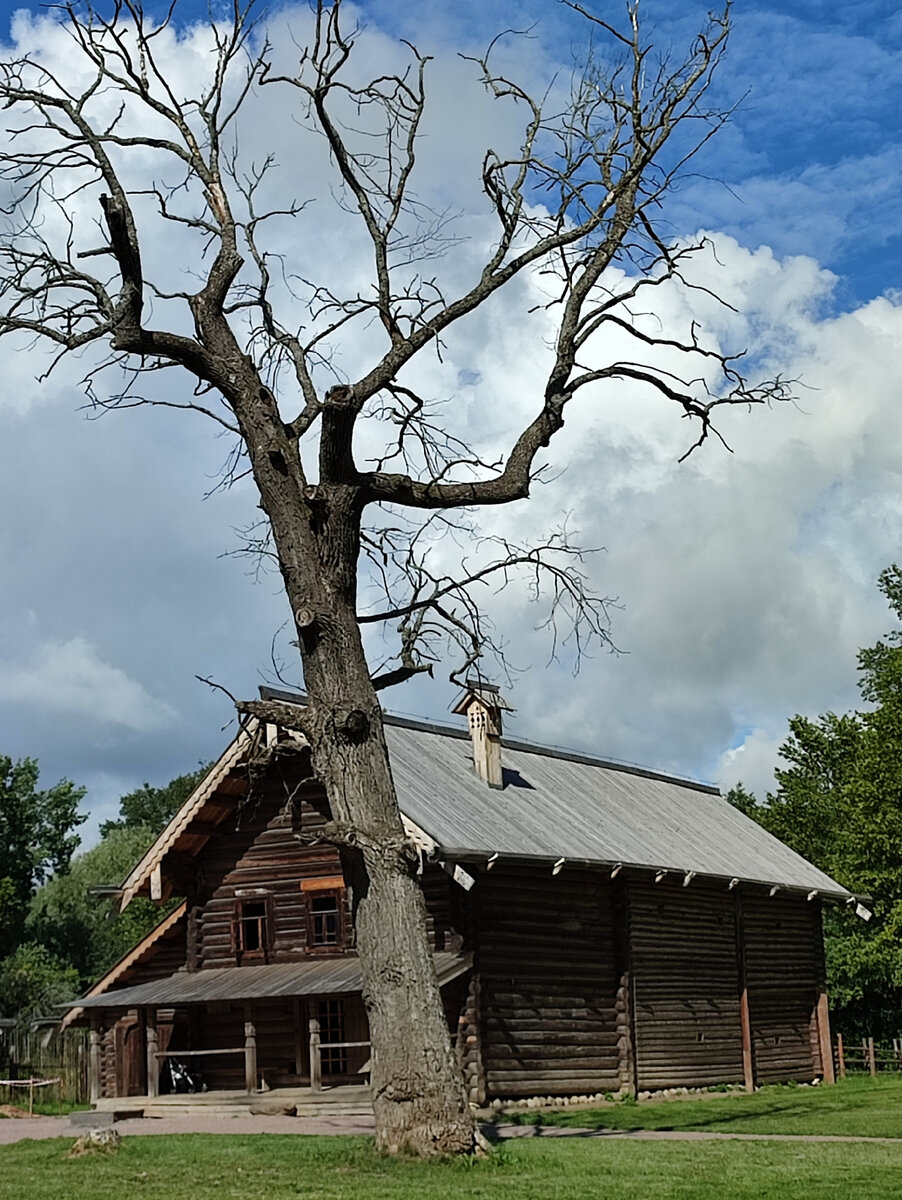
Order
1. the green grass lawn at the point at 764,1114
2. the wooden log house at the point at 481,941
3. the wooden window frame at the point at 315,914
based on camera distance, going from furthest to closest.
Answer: the wooden window frame at the point at 315,914 → the wooden log house at the point at 481,941 → the green grass lawn at the point at 764,1114

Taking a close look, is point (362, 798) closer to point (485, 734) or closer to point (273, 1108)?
point (273, 1108)

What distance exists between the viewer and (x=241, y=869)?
3003 cm

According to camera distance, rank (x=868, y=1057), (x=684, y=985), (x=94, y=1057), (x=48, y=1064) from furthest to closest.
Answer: (x=868, y=1057) → (x=48, y=1064) → (x=684, y=985) → (x=94, y=1057)

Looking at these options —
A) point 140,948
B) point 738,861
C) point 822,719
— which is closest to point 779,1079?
point 738,861

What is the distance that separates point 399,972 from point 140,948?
17.4 m

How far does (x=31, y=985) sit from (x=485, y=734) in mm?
30196

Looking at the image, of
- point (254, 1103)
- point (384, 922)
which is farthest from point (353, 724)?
point (254, 1103)

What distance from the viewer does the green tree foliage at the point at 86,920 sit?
61438 mm

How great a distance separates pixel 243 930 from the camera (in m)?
29.6

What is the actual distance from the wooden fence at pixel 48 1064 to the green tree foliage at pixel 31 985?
15716 millimetres

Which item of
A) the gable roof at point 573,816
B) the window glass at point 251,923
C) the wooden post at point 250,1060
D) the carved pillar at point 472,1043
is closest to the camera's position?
the carved pillar at point 472,1043

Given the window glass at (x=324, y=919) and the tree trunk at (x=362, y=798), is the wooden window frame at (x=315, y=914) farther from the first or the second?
the tree trunk at (x=362, y=798)

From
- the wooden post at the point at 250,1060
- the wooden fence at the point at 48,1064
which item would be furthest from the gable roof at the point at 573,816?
the wooden fence at the point at 48,1064

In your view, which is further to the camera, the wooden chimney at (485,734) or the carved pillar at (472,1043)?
the wooden chimney at (485,734)
